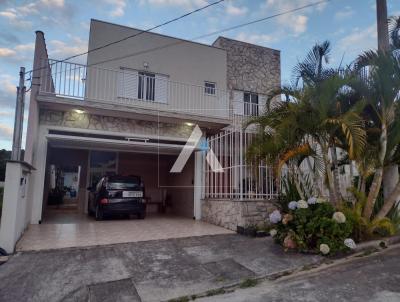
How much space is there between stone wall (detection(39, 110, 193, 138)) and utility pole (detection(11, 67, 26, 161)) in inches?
63.9

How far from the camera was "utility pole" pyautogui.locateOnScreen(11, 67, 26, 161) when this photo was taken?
6598 millimetres

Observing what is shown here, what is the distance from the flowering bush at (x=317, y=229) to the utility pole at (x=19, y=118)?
626 centimetres

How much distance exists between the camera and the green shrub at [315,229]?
520 cm

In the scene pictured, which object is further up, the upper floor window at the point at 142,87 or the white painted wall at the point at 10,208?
the upper floor window at the point at 142,87

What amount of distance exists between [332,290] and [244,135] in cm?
480

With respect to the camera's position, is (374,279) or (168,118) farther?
(168,118)

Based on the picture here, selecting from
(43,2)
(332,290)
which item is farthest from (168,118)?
(332,290)

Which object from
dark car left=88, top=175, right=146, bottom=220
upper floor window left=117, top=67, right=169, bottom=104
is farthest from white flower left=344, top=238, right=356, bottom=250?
upper floor window left=117, top=67, right=169, bottom=104

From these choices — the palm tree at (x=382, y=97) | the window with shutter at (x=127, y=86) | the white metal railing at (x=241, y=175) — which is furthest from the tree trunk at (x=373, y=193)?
the window with shutter at (x=127, y=86)

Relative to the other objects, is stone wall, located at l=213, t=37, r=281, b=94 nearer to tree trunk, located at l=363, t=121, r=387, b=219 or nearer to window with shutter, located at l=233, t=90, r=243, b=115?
window with shutter, located at l=233, t=90, r=243, b=115

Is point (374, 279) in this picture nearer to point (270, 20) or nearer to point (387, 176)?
point (387, 176)

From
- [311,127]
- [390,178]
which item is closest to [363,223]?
[390,178]

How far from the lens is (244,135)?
7.95m

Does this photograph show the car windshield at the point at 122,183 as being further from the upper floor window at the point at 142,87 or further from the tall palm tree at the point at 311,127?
the tall palm tree at the point at 311,127
